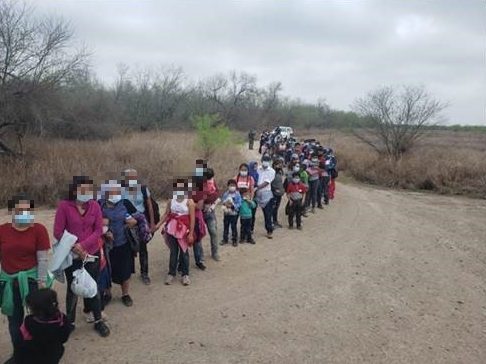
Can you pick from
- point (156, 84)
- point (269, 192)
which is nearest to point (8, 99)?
point (269, 192)

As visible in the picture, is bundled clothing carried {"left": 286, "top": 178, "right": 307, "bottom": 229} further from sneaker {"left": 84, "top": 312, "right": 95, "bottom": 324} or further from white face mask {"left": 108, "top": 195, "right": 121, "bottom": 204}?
sneaker {"left": 84, "top": 312, "right": 95, "bottom": 324}

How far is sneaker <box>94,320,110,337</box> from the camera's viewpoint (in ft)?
18.0

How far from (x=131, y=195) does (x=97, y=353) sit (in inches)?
92.6

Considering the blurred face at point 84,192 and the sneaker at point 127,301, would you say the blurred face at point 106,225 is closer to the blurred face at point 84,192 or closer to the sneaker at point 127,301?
the blurred face at point 84,192

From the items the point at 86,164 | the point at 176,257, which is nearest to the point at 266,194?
the point at 176,257

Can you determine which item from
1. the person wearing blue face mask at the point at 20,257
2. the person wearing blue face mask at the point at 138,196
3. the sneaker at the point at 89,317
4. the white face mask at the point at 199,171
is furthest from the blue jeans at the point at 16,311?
the white face mask at the point at 199,171

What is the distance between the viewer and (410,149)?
1040 inches

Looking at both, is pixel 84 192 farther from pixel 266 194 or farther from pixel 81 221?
pixel 266 194

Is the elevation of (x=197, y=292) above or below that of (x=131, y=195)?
below

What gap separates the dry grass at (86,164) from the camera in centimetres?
1420

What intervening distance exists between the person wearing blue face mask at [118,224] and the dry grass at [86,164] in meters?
4.92

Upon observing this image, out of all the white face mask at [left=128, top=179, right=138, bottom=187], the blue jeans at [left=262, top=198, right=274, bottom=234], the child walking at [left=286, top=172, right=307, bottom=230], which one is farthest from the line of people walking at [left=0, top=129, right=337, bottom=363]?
the child walking at [left=286, top=172, right=307, bottom=230]

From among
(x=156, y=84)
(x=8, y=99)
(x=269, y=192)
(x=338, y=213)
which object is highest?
(x=156, y=84)

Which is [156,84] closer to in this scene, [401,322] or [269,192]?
[269,192]
